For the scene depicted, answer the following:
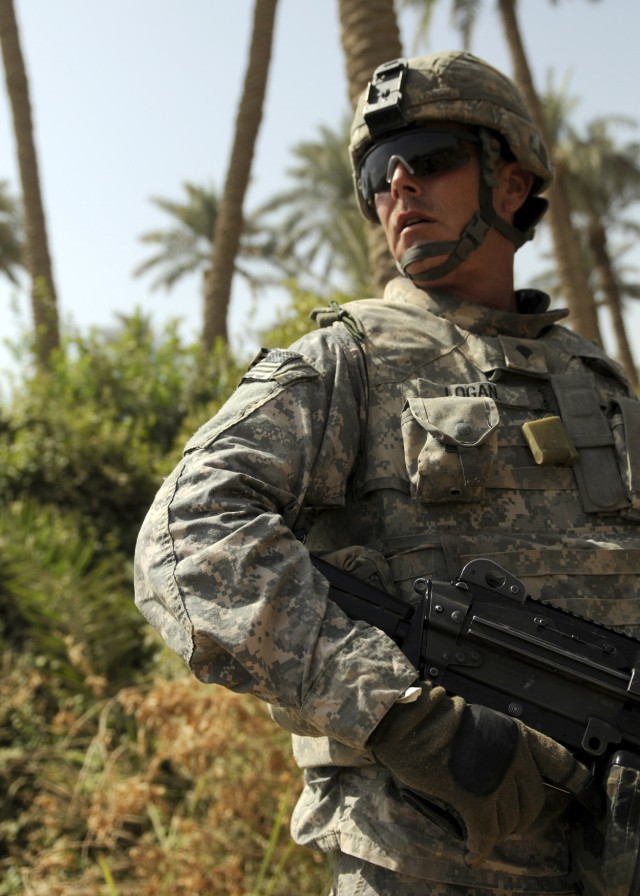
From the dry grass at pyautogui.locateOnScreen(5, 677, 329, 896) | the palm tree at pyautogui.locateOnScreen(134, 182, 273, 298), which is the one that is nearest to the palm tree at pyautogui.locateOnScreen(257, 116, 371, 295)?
the palm tree at pyautogui.locateOnScreen(134, 182, 273, 298)

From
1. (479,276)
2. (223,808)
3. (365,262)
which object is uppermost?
(365,262)

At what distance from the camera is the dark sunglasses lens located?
2340mm

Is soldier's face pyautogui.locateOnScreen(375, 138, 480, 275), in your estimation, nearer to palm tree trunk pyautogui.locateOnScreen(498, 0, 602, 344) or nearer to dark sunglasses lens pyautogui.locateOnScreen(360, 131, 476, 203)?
dark sunglasses lens pyautogui.locateOnScreen(360, 131, 476, 203)

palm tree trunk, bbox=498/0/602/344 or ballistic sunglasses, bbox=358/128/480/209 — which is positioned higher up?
palm tree trunk, bbox=498/0/602/344

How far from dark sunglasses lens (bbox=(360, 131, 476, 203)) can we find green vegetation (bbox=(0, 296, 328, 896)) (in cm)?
232

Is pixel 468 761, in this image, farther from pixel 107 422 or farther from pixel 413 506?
pixel 107 422

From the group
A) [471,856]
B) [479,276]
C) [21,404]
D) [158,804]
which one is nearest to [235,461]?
[471,856]

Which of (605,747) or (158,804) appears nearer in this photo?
(605,747)

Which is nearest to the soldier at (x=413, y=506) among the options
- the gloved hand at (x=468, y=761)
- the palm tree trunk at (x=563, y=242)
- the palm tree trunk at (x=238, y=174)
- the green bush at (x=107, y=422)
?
the gloved hand at (x=468, y=761)

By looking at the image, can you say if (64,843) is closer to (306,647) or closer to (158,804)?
(158,804)

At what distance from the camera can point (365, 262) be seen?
19.5 metres

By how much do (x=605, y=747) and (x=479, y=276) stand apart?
4.14ft

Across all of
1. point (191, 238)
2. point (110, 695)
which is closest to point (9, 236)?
point (191, 238)

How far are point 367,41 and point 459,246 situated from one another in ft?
12.6
